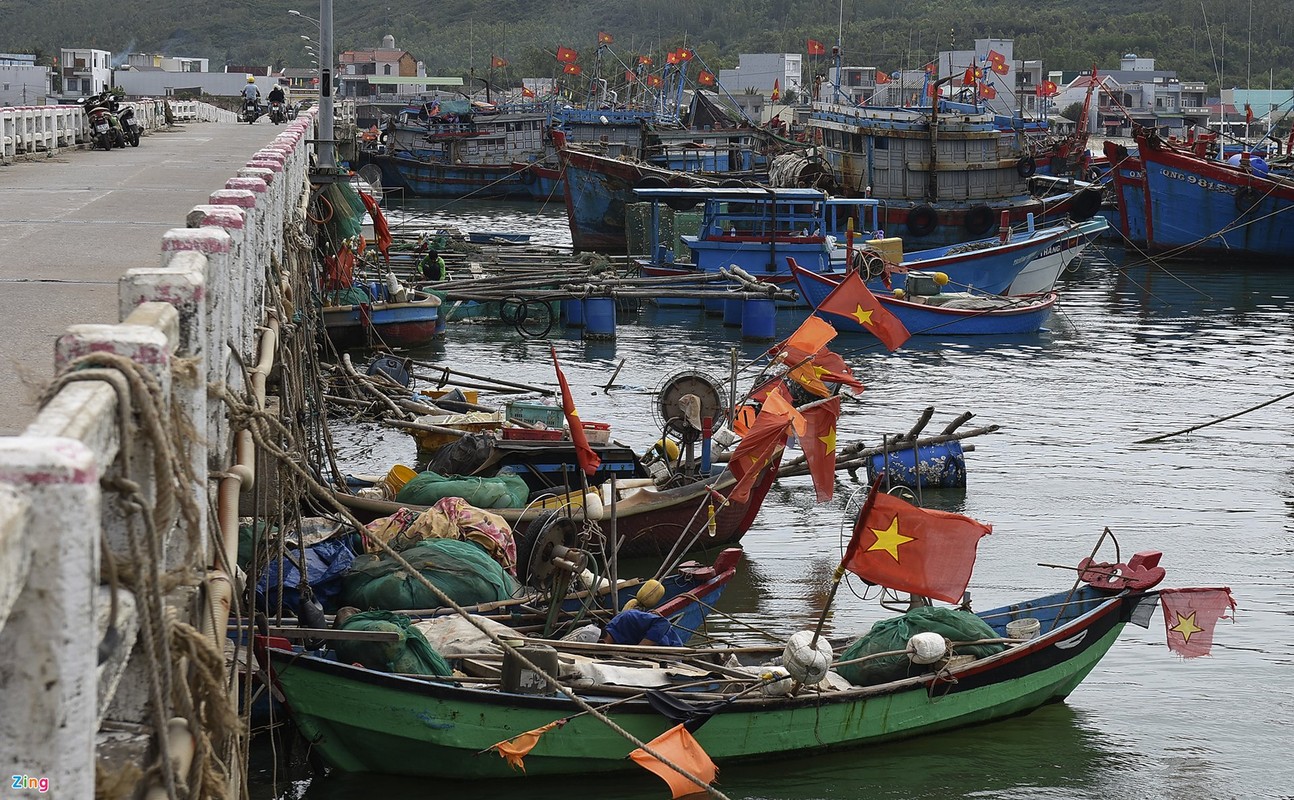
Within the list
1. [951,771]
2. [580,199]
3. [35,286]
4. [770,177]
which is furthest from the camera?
[770,177]

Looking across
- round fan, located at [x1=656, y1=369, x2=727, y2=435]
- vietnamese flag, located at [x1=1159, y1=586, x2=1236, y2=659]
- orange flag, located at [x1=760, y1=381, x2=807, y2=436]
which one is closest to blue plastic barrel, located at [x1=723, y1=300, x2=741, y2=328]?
round fan, located at [x1=656, y1=369, x2=727, y2=435]

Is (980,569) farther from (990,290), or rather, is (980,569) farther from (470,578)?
(990,290)

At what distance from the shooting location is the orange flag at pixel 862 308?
14.6m

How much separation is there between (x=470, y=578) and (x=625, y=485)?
158 inches

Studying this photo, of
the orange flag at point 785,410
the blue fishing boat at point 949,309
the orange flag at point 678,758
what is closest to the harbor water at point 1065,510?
the blue fishing boat at point 949,309

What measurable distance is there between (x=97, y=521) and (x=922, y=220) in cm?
4361

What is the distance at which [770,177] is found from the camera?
4838 cm

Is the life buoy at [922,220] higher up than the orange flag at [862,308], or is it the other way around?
the life buoy at [922,220]

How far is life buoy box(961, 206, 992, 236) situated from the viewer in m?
45.2

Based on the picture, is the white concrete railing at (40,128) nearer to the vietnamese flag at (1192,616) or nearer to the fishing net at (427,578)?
the fishing net at (427,578)

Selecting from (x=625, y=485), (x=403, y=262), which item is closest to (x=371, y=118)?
(x=403, y=262)

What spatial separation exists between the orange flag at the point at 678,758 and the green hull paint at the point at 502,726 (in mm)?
749

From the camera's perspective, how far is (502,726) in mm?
9594

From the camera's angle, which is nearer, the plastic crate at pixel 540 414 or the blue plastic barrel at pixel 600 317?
the plastic crate at pixel 540 414
